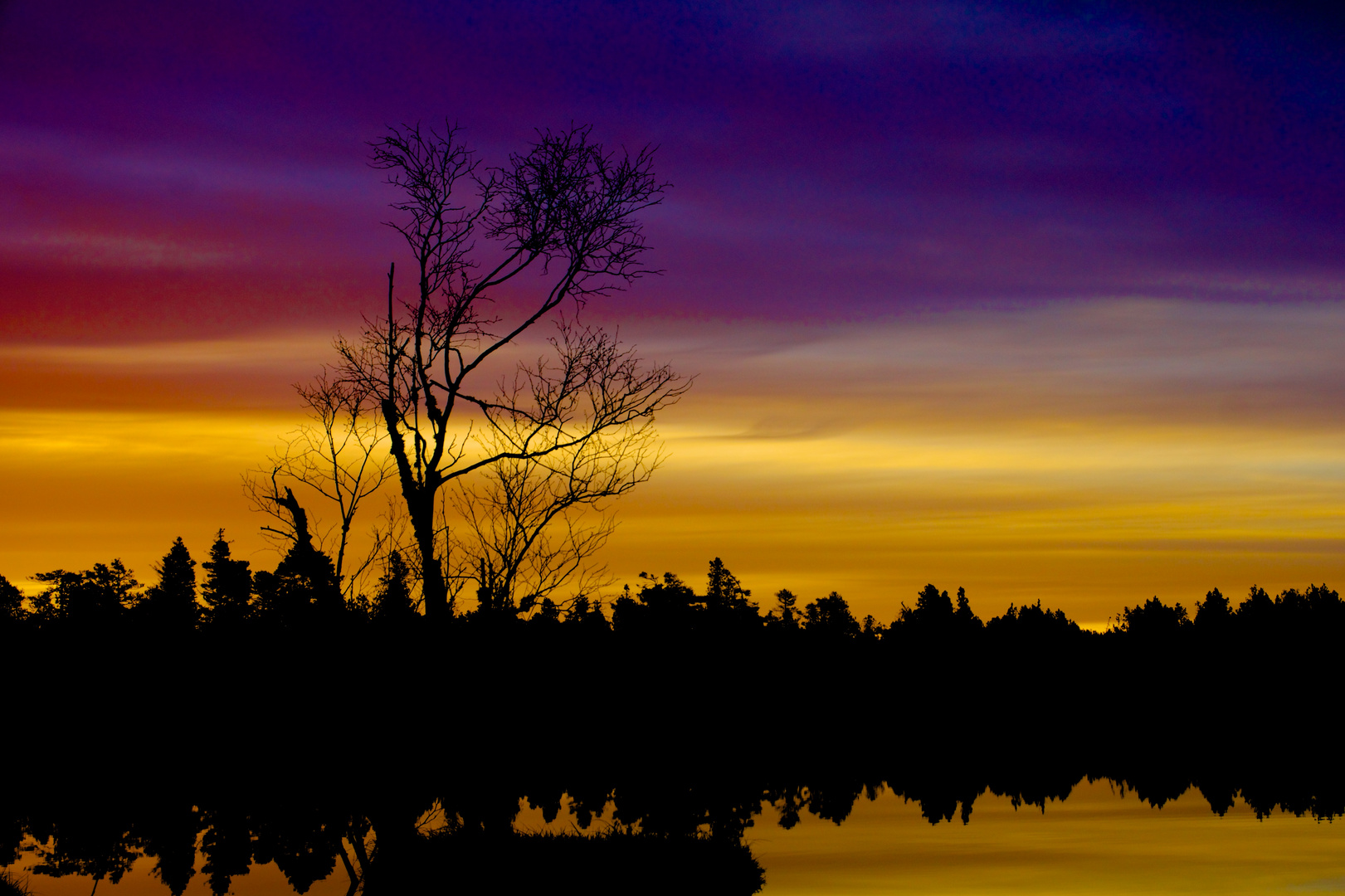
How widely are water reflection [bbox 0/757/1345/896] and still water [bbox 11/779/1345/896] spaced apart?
103 mm

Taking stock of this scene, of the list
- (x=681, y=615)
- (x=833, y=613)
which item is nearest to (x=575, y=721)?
(x=681, y=615)

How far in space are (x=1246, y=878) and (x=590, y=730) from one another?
53022 mm

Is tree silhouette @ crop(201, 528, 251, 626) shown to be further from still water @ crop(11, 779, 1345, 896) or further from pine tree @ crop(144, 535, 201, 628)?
still water @ crop(11, 779, 1345, 896)

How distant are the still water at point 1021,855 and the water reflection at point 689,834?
103 millimetres

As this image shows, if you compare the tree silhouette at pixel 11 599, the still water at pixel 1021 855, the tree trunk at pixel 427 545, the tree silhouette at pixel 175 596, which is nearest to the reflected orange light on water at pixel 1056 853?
the still water at pixel 1021 855

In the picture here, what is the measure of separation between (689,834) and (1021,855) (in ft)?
30.8

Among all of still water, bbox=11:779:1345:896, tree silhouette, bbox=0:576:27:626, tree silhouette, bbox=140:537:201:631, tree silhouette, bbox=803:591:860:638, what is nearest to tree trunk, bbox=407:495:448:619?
still water, bbox=11:779:1345:896

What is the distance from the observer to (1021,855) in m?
29.2

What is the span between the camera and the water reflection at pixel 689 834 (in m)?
20.2

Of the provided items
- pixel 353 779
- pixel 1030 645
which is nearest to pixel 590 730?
pixel 353 779

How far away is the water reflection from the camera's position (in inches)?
796

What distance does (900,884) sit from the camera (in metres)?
24.7

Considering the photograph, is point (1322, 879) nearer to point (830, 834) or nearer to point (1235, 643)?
point (830, 834)

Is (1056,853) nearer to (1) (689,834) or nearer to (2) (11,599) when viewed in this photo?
(1) (689,834)
